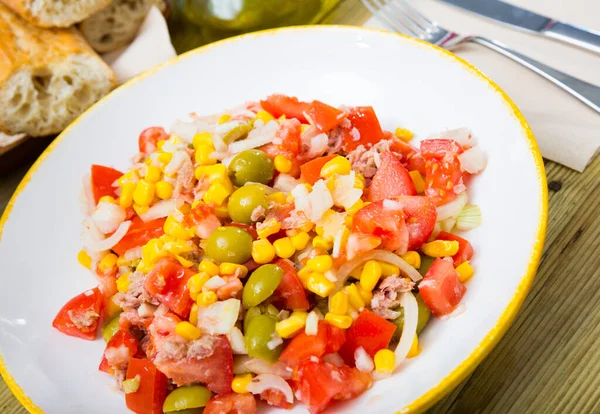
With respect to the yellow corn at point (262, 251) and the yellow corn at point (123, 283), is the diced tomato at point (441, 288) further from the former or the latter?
the yellow corn at point (123, 283)

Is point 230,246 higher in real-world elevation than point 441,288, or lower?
lower

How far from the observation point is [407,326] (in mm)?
2527

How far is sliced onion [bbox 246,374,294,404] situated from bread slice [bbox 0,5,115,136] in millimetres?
2819

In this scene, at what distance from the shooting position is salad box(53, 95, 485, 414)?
2508mm

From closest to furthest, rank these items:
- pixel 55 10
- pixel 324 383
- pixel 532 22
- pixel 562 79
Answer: pixel 324 383 < pixel 562 79 < pixel 532 22 < pixel 55 10

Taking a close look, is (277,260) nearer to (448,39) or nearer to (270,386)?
(270,386)

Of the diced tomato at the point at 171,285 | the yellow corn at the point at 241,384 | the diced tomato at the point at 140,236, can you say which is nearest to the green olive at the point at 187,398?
the yellow corn at the point at 241,384

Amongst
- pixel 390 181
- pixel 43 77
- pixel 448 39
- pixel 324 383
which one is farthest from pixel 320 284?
pixel 43 77

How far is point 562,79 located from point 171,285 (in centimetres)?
259

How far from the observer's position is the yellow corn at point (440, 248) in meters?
2.68

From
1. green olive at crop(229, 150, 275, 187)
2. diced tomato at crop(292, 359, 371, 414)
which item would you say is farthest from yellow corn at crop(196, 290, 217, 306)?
green olive at crop(229, 150, 275, 187)

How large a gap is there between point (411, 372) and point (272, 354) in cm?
57

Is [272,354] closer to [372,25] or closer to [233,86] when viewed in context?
[233,86]

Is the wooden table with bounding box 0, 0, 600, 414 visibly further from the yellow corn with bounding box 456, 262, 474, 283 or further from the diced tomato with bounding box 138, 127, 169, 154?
the diced tomato with bounding box 138, 127, 169, 154
